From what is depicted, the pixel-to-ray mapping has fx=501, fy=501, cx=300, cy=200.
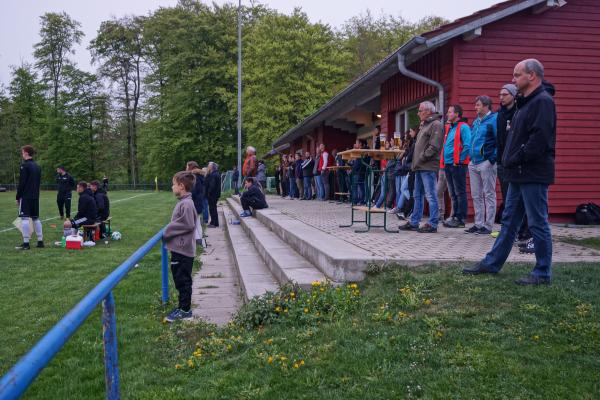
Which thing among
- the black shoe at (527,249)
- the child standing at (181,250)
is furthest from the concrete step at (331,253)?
the black shoe at (527,249)

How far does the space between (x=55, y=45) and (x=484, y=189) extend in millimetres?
55322

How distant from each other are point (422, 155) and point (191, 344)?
14.5ft

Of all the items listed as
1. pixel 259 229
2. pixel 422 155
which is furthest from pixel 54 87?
pixel 422 155

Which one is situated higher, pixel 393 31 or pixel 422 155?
pixel 393 31

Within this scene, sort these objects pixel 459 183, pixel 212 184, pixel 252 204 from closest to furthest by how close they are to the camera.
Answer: pixel 459 183
pixel 212 184
pixel 252 204

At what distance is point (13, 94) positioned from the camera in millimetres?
55938

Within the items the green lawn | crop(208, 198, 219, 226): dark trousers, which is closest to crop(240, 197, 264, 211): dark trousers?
crop(208, 198, 219, 226): dark trousers

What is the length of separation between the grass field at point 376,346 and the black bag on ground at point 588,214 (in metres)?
5.78

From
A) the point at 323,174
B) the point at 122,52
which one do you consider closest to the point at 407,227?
the point at 323,174

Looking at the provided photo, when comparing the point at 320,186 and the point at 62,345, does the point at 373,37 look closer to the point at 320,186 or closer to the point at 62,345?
the point at 320,186

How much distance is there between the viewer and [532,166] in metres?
4.31

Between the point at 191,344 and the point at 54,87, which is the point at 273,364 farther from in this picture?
the point at 54,87

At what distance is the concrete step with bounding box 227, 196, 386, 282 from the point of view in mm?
4867

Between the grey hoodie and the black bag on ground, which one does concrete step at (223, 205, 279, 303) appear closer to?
the grey hoodie
